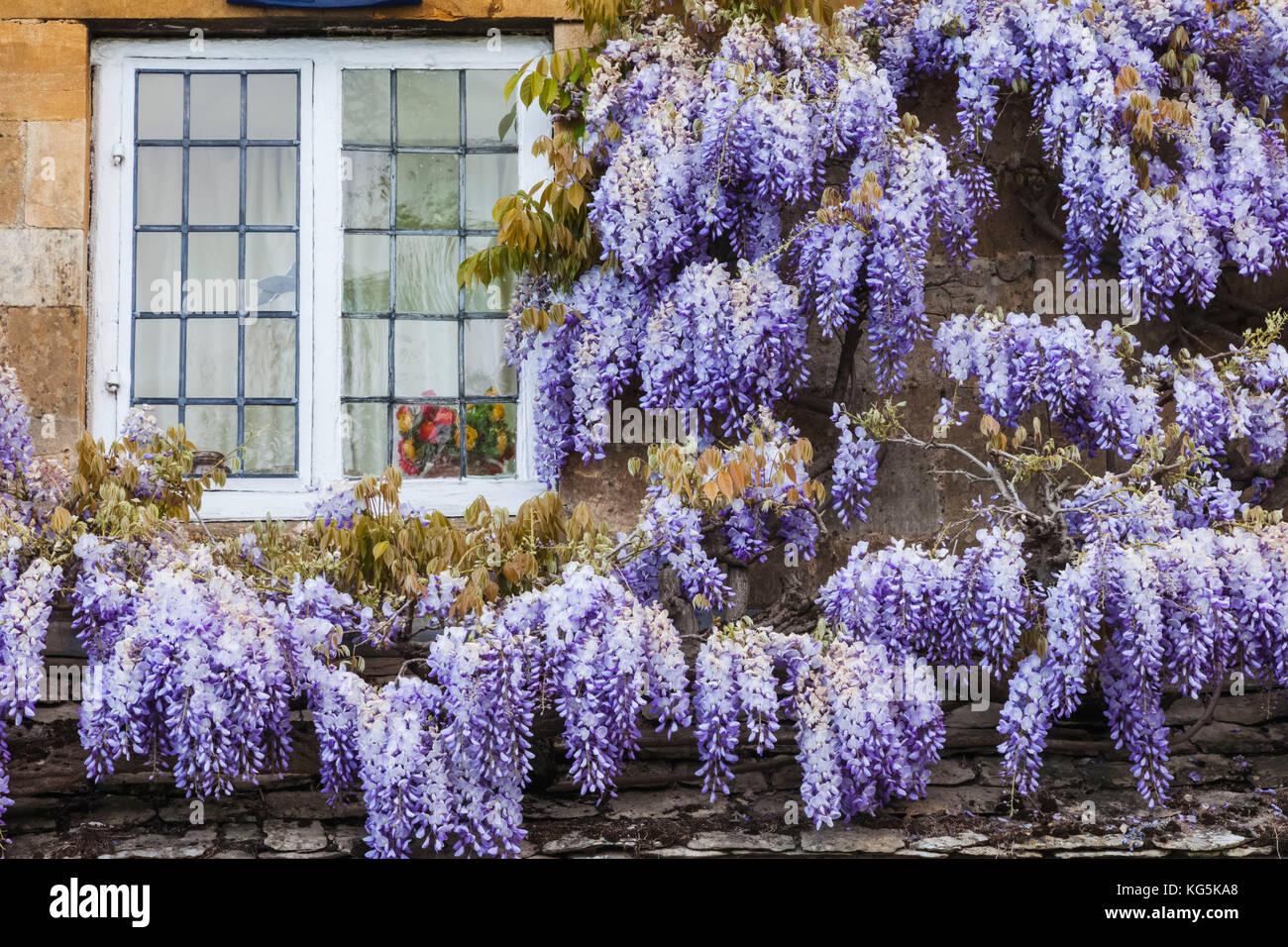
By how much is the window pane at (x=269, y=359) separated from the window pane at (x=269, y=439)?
5 cm

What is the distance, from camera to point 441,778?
4242mm

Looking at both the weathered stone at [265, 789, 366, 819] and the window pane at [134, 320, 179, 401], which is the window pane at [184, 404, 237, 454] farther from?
the weathered stone at [265, 789, 366, 819]

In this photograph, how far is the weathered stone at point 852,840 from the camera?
4.57m

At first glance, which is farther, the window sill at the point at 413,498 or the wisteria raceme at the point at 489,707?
the window sill at the point at 413,498

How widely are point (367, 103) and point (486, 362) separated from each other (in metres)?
1.02

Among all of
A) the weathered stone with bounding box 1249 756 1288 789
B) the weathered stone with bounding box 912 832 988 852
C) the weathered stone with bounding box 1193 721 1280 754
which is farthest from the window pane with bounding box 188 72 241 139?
the weathered stone with bounding box 1249 756 1288 789

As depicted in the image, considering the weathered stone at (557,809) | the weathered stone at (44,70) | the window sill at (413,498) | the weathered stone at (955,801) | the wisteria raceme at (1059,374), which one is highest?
the weathered stone at (44,70)

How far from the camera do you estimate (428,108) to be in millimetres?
5195

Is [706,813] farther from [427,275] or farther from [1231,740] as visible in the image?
[427,275]

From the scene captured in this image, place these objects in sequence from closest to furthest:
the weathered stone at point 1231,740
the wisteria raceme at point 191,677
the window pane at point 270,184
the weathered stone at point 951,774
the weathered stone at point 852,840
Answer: the wisteria raceme at point 191,677
the weathered stone at point 852,840
the weathered stone at point 951,774
the weathered stone at point 1231,740
the window pane at point 270,184

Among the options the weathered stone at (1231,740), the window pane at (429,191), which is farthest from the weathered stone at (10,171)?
the weathered stone at (1231,740)

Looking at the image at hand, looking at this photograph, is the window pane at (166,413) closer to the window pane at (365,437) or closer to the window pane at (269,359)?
the window pane at (269,359)

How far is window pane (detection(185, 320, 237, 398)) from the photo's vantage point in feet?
16.6

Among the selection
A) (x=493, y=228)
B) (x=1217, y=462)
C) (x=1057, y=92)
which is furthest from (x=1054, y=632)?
(x=493, y=228)
